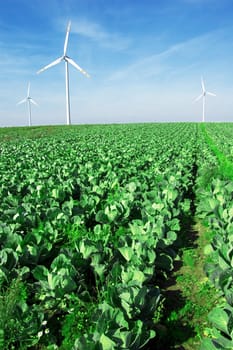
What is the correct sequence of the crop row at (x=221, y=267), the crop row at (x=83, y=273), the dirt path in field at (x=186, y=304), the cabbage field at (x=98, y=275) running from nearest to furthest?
the crop row at (x=221, y=267) < the cabbage field at (x=98, y=275) < the crop row at (x=83, y=273) < the dirt path in field at (x=186, y=304)

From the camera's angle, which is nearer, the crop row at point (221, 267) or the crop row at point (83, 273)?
the crop row at point (221, 267)

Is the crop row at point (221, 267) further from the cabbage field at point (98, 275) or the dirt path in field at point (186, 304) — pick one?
the dirt path in field at point (186, 304)

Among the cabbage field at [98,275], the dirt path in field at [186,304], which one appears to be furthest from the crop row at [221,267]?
the dirt path in field at [186,304]

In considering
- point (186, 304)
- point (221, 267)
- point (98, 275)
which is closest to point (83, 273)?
point (98, 275)

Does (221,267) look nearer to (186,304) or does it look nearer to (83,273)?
(186,304)

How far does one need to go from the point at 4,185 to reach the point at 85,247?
4.91 m

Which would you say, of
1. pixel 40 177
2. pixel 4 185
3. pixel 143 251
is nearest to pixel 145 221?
pixel 143 251

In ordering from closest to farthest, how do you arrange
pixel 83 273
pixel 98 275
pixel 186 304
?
pixel 186 304 → pixel 98 275 → pixel 83 273

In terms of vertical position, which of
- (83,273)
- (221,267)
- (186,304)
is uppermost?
(221,267)

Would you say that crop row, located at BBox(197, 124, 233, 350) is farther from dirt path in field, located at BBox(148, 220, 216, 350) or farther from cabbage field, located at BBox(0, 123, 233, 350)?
dirt path in field, located at BBox(148, 220, 216, 350)

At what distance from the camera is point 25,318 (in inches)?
140

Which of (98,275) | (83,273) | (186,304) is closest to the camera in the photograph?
(186,304)

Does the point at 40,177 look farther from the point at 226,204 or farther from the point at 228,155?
the point at 228,155

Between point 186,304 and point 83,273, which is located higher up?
point 83,273
